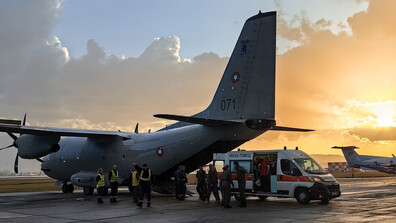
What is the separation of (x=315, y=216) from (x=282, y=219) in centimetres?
128

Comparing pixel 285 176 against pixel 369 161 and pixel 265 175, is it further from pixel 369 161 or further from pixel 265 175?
pixel 369 161

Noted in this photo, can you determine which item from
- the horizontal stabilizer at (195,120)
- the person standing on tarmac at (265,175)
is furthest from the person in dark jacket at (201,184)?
the person standing on tarmac at (265,175)

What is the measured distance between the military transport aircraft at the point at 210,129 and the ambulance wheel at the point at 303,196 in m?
3.41

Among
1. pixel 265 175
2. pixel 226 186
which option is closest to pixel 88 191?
pixel 226 186

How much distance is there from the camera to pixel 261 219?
12.0 meters

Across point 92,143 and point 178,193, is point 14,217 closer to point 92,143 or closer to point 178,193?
point 178,193

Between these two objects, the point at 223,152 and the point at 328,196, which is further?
the point at 223,152

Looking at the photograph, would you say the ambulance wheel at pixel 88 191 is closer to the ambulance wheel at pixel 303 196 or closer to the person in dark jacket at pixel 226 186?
the person in dark jacket at pixel 226 186

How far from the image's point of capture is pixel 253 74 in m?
18.9

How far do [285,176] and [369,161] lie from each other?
130 feet

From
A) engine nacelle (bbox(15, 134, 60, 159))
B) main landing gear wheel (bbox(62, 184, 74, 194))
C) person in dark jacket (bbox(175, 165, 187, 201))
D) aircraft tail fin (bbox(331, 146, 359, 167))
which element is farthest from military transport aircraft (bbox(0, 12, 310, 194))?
aircraft tail fin (bbox(331, 146, 359, 167))

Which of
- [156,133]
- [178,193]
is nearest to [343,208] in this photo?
[178,193]

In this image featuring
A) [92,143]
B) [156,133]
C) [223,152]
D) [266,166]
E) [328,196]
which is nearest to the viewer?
[328,196]

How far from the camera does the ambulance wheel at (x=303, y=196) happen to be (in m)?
16.5
